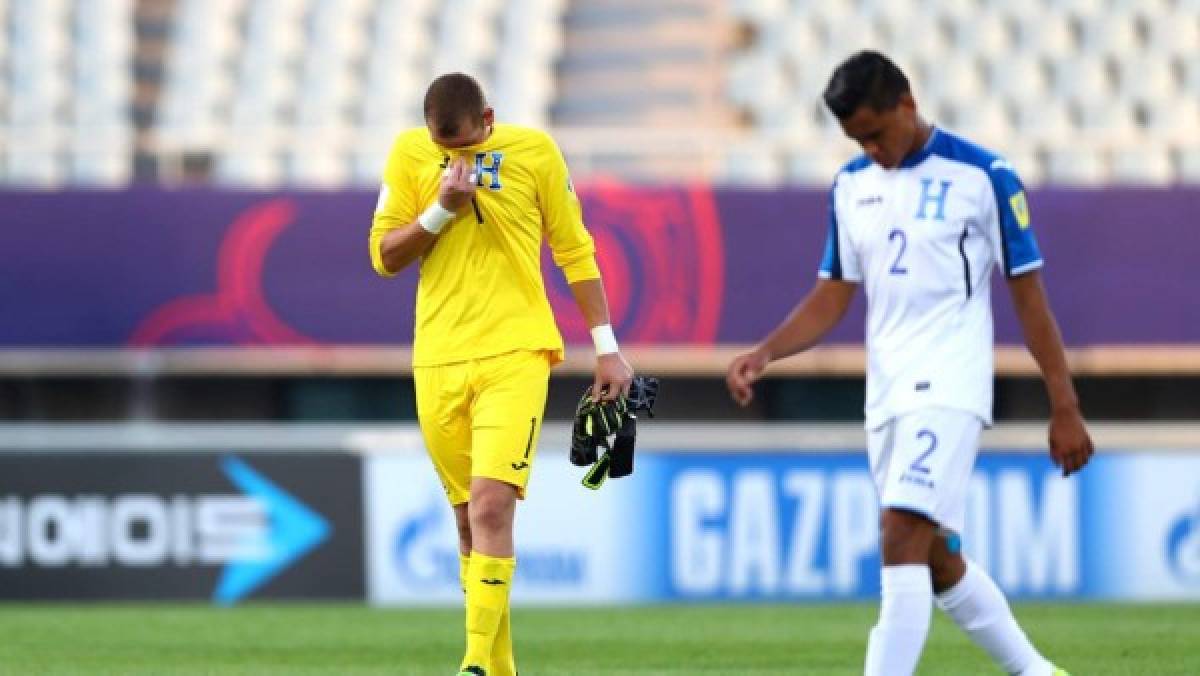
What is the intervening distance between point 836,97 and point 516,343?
4.99 feet

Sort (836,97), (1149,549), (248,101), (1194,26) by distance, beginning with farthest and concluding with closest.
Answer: (248,101) → (1194,26) → (1149,549) → (836,97)

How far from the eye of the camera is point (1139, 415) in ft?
59.3

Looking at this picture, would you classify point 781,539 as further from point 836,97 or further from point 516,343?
point 836,97

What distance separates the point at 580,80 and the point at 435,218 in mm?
12263

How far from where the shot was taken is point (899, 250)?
245 inches

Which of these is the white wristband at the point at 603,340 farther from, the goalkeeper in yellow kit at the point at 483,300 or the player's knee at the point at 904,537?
the player's knee at the point at 904,537

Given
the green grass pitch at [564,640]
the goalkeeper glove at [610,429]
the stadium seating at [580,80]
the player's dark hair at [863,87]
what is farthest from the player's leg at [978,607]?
the stadium seating at [580,80]

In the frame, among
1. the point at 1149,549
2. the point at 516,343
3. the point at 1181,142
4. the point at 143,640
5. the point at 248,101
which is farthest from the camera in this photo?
the point at 248,101

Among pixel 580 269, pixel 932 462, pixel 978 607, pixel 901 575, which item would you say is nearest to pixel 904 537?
pixel 901 575

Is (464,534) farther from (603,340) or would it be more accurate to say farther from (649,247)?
(649,247)

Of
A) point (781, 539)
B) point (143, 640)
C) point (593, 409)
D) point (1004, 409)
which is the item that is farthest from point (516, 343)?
point (1004, 409)

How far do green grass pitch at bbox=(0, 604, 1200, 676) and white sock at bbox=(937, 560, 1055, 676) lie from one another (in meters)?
2.30

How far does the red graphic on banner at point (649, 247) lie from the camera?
16.8m

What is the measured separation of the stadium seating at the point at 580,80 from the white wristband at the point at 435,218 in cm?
1000
